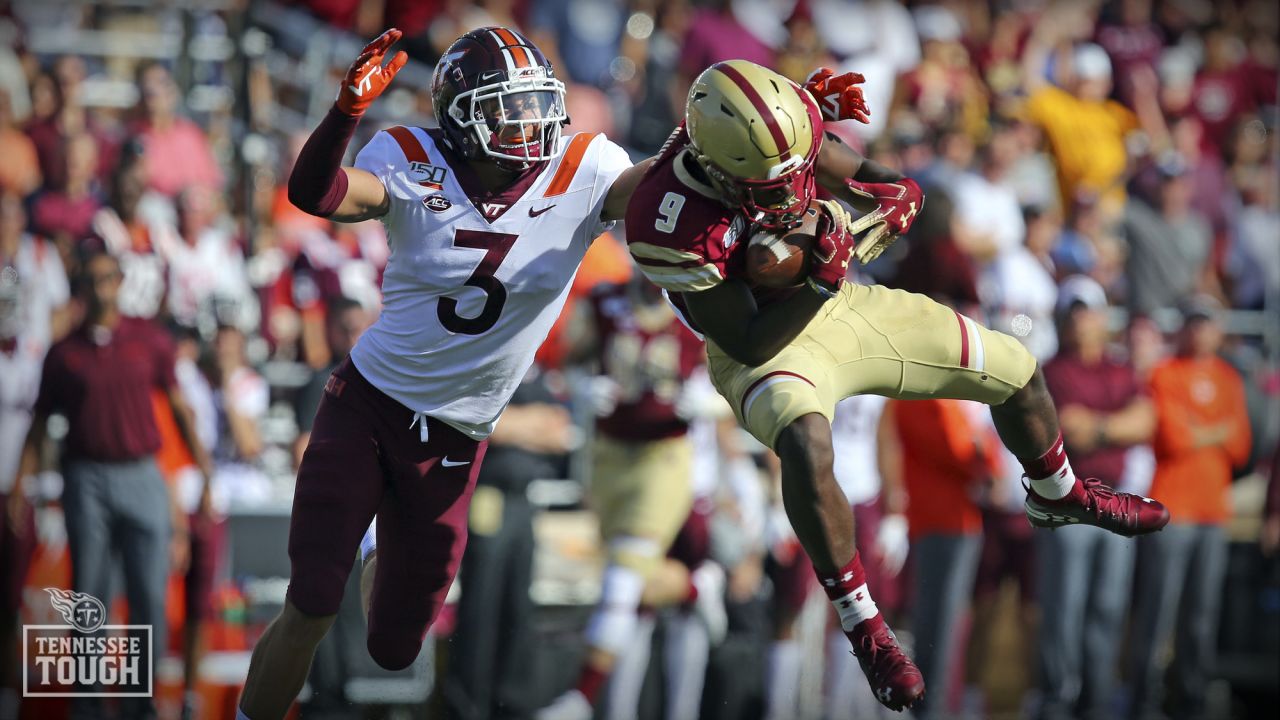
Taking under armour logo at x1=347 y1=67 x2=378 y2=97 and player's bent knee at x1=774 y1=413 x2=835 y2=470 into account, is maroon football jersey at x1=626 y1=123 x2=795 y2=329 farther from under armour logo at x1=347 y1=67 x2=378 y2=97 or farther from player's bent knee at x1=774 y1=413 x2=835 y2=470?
under armour logo at x1=347 y1=67 x2=378 y2=97

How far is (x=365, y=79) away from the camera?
14.1 feet

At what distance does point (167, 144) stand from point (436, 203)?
13.8ft

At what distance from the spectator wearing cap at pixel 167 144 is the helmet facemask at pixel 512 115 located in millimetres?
4037

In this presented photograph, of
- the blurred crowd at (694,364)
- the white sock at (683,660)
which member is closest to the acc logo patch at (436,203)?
the blurred crowd at (694,364)

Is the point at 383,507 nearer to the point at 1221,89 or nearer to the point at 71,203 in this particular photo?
the point at 71,203

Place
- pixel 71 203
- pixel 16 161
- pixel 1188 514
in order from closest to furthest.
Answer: pixel 71 203
pixel 1188 514
pixel 16 161

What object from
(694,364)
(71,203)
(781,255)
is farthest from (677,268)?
(71,203)

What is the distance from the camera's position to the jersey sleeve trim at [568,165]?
15.8 ft

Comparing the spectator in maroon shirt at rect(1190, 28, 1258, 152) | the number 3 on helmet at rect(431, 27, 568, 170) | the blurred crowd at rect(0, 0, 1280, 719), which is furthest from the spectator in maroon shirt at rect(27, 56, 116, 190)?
the spectator in maroon shirt at rect(1190, 28, 1258, 152)

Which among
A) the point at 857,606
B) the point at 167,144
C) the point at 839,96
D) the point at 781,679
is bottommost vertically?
the point at 781,679

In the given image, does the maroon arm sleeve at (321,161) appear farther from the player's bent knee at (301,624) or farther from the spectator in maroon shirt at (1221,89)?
the spectator in maroon shirt at (1221,89)

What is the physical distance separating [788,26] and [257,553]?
467cm

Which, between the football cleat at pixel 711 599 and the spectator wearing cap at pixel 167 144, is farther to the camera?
the spectator wearing cap at pixel 167 144

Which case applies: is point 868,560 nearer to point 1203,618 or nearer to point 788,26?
point 1203,618
